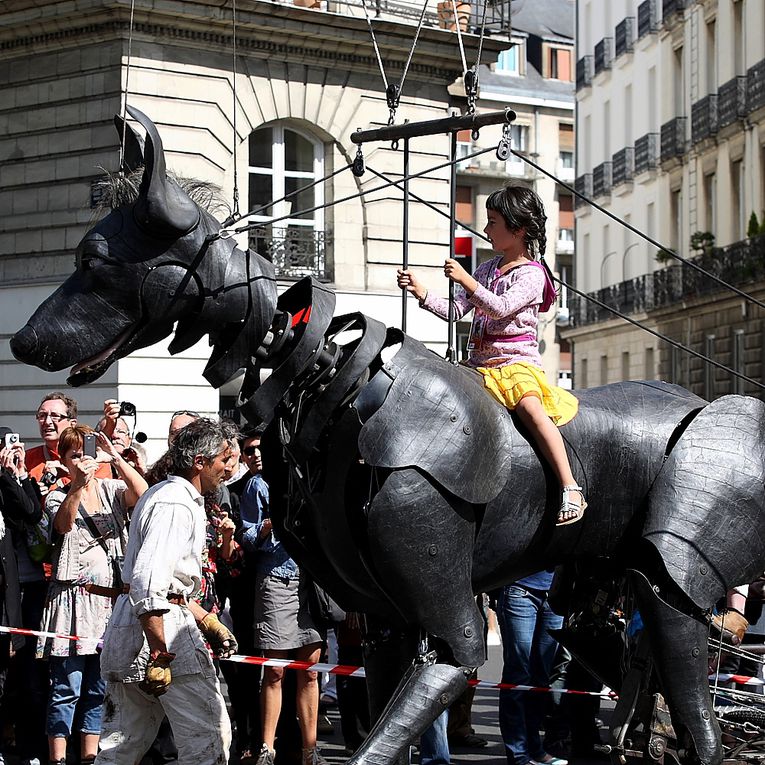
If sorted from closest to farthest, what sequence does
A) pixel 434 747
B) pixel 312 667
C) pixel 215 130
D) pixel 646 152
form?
pixel 434 747
pixel 312 667
pixel 215 130
pixel 646 152

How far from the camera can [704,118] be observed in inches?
1550

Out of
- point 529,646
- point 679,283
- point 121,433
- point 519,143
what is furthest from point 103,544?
point 519,143

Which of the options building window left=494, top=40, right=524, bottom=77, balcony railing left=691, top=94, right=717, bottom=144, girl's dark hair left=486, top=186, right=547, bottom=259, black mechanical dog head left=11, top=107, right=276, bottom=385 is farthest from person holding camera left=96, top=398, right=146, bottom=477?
building window left=494, top=40, right=524, bottom=77

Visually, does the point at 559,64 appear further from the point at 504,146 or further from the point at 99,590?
the point at 504,146

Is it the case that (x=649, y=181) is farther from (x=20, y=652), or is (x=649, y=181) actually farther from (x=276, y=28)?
(x=20, y=652)

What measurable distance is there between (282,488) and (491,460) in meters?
0.83

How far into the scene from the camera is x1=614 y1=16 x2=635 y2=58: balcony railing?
46750mm

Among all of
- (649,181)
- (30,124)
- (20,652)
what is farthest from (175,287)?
(649,181)

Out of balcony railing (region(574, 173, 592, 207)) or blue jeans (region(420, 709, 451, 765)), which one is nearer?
blue jeans (region(420, 709, 451, 765))

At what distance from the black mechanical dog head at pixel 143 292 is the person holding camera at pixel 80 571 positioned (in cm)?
318

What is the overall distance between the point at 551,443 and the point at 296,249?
17953mm

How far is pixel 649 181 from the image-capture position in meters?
44.5

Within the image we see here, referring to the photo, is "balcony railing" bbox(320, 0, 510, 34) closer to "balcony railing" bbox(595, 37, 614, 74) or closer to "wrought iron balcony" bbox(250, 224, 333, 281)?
"wrought iron balcony" bbox(250, 224, 333, 281)

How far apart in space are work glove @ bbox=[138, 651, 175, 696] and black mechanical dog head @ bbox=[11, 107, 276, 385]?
1.65 m
